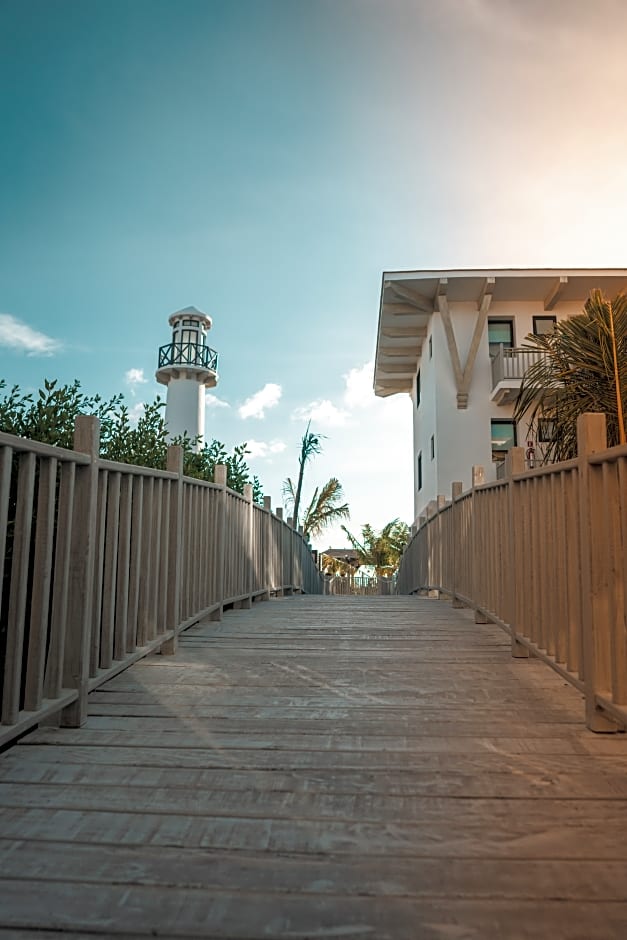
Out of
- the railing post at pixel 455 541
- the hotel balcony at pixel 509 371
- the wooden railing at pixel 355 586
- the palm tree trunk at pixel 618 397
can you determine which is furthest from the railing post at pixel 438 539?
the wooden railing at pixel 355 586

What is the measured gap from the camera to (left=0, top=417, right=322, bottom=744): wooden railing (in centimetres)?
227

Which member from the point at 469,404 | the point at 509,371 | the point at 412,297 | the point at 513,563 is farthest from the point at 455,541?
the point at 412,297

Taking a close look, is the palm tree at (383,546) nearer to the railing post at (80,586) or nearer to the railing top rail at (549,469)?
the railing top rail at (549,469)

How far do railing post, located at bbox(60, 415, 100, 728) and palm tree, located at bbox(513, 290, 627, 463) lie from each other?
5.51m

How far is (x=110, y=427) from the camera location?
247 inches

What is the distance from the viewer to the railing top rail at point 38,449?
7.02 ft

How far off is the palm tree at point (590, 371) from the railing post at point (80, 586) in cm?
551

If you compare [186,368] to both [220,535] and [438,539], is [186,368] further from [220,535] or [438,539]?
[220,535]

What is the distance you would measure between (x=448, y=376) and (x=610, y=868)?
14965 mm

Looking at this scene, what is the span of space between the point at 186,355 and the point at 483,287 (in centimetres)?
1201

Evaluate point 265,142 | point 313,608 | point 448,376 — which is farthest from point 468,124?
point 313,608

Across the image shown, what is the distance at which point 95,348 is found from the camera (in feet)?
94.4

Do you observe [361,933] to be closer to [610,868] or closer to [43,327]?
[610,868]

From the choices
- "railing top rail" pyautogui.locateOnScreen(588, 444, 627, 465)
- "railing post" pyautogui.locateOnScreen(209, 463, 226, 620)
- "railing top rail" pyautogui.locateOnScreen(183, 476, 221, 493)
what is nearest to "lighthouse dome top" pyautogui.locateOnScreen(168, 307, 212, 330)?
"railing post" pyautogui.locateOnScreen(209, 463, 226, 620)
